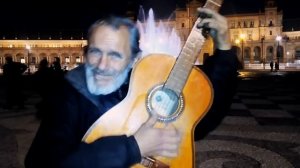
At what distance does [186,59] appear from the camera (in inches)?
72.8

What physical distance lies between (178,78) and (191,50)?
21cm

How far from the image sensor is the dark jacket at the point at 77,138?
1.45m

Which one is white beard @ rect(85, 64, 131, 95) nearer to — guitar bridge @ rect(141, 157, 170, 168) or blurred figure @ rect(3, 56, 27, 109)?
guitar bridge @ rect(141, 157, 170, 168)

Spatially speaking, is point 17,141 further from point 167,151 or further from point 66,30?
point 66,30

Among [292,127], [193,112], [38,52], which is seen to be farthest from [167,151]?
[38,52]

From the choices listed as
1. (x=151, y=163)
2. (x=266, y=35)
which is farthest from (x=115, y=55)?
(x=266, y=35)

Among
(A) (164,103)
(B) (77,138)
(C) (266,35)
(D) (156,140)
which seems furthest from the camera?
(C) (266,35)

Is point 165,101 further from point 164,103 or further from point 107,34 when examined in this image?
point 107,34

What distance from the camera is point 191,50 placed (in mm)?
1904

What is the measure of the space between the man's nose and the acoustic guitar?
0.58 feet

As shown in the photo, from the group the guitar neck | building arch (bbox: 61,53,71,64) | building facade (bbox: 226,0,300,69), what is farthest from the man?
building arch (bbox: 61,53,71,64)

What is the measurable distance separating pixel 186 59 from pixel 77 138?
2.29 feet

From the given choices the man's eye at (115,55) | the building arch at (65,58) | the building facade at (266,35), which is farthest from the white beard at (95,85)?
the building arch at (65,58)

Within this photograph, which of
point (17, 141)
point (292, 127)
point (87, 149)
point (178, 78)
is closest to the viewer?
point (87, 149)
